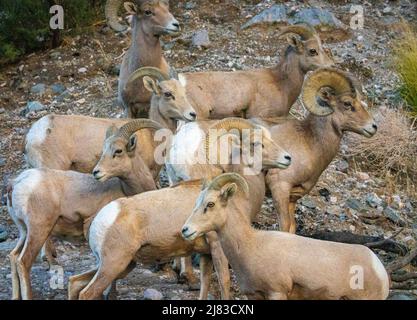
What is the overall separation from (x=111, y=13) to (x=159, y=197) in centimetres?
410

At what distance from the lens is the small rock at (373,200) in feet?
41.5

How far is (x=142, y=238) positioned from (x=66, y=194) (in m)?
1.04

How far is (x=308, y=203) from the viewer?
1235 cm

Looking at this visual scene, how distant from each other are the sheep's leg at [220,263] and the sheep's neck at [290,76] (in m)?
3.49

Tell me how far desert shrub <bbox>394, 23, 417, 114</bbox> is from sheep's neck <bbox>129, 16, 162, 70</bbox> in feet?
12.6

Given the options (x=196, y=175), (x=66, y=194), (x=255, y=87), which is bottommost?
(x=66, y=194)

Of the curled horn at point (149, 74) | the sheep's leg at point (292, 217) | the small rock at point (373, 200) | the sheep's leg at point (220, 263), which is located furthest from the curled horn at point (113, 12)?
the sheep's leg at point (220, 263)

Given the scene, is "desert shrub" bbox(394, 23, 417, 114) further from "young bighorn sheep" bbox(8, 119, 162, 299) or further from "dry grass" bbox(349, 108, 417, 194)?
"young bighorn sheep" bbox(8, 119, 162, 299)

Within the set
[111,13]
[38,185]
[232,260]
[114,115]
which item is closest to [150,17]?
[111,13]

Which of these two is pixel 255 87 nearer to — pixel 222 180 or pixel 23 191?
pixel 23 191

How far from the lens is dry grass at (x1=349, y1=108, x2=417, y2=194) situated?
13.5 m

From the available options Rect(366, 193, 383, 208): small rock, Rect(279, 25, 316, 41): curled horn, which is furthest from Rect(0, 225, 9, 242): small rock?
Rect(366, 193, 383, 208): small rock

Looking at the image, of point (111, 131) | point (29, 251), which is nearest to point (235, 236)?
point (29, 251)

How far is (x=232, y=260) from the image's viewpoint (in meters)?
8.66
